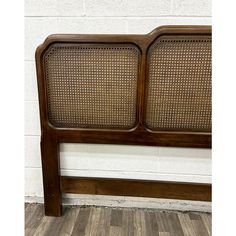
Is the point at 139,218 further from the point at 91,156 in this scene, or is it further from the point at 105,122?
the point at 105,122

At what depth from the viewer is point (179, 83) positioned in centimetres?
115

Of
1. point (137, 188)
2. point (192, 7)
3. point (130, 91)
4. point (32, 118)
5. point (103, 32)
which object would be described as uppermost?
point (192, 7)

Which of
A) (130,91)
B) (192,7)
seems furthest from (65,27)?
(192,7)

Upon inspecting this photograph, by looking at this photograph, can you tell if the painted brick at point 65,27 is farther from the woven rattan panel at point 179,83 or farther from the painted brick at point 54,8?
the woven rattan panel at point 179,83

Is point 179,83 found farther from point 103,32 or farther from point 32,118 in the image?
point 32,118

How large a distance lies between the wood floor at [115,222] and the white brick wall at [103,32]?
0.09 meters

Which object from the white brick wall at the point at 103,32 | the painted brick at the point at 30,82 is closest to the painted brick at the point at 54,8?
the white brick wall at the point at 103,32

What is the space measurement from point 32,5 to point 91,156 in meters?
0.86

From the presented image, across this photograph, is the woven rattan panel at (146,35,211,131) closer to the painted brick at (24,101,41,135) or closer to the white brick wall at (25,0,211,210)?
the white brick wall at (25,0,211,210)

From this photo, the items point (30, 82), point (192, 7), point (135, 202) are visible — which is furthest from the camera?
point (135, 202)

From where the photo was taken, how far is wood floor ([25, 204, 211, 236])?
4.05 ft

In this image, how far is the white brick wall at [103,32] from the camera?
1.16m

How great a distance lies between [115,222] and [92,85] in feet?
2.51
